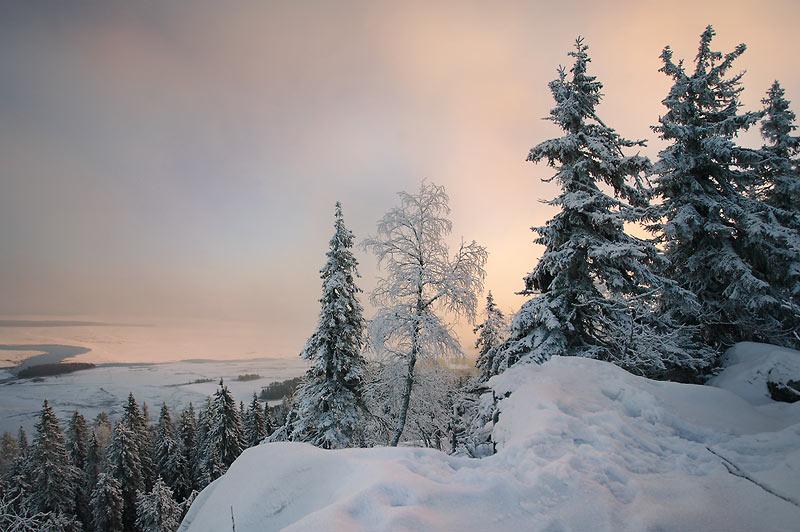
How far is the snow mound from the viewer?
26.7 feet

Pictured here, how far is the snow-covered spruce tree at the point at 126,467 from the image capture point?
37.3 m

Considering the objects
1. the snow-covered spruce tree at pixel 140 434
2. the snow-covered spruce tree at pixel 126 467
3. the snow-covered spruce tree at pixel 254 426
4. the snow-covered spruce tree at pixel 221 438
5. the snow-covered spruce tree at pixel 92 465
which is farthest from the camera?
the snow-covered spruce tree at pixel 254 426

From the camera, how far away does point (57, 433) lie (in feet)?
116

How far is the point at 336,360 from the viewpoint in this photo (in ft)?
53.8

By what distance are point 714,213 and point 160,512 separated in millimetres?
43158

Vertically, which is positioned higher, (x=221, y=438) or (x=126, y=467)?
(x=221, y=438)

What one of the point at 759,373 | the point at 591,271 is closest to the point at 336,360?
the point at 591,271

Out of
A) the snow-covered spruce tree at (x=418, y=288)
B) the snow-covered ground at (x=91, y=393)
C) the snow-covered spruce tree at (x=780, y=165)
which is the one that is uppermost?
the snow-covered spruce tree at (x=780, y=165)

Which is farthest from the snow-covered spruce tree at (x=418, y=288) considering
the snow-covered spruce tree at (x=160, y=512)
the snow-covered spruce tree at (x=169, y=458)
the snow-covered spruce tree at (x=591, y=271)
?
the snow-covered spruce tree at (x=169, y=458)

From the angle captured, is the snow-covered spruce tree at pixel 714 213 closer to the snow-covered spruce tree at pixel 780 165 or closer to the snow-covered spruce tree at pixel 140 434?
the snow-covered spruce tree at pixel 780 165

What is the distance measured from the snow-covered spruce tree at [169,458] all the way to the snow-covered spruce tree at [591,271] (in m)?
48.7

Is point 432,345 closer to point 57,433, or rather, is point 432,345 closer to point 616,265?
point 616,265

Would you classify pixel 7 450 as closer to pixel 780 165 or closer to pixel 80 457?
pixel 80 457

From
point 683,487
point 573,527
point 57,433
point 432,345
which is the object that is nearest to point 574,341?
point 432,345
